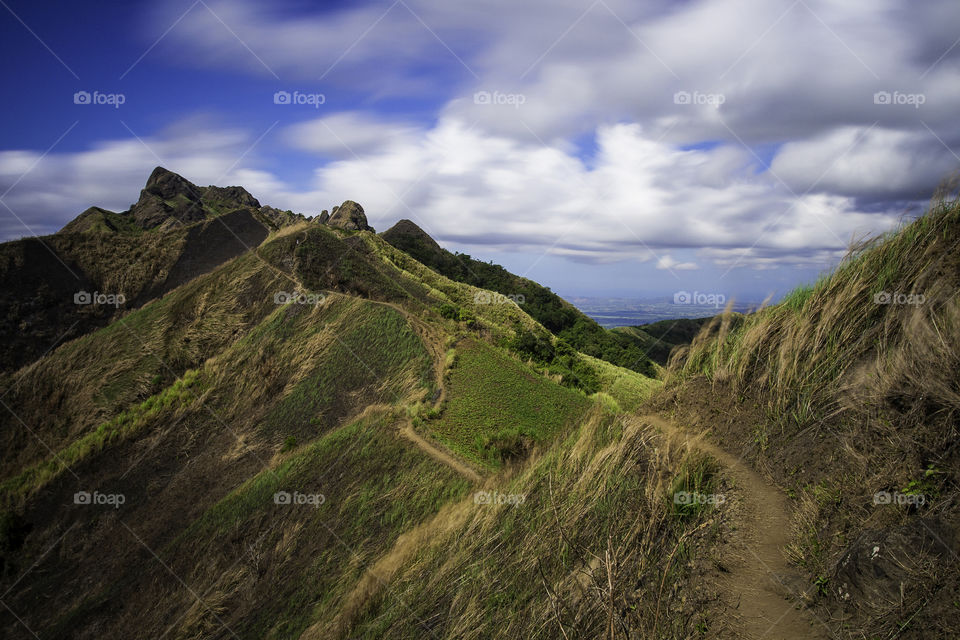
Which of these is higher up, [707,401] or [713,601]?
[707,401]

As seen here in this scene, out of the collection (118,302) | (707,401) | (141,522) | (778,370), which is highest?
(118,302)

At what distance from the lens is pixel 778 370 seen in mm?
5531

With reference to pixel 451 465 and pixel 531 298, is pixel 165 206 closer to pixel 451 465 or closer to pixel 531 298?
pixel 531 298

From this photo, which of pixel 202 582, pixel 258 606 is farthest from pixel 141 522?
pixel 258 606

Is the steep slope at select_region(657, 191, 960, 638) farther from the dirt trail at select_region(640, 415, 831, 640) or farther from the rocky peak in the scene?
the rocky peak

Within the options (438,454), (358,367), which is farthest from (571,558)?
(358,367)

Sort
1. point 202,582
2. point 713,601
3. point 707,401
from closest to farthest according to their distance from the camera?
point 713,601 < point 707,401 < point 202,582

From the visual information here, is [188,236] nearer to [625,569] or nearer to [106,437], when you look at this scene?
[106,437]

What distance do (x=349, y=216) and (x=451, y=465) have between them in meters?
43.6

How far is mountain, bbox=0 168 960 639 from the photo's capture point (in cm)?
351

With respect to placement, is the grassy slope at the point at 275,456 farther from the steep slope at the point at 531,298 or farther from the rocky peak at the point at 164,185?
the rocky peak at the point at 164,185

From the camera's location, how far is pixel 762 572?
3461 millimetres

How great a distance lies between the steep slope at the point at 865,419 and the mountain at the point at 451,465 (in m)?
0.02

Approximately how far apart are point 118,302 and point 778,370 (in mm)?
21615
